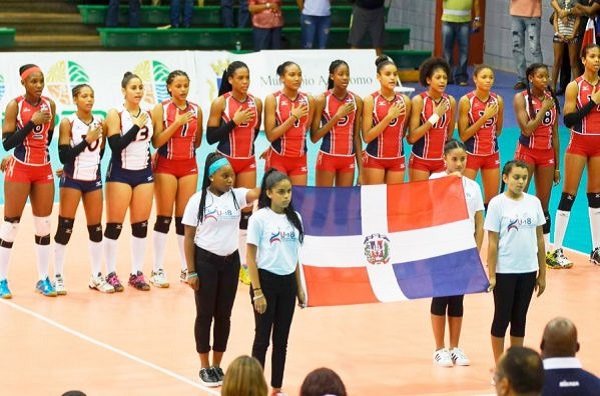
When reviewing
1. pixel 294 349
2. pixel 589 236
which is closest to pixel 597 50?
pixel 589 236

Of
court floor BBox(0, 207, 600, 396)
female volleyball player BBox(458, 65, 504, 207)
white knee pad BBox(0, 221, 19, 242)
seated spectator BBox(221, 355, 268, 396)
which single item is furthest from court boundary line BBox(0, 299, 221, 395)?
female volleyball player BBox(458, 65, 504, 207)

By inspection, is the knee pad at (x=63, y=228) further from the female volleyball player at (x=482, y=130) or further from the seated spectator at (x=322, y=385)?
the seated spectator at (x=322, y=385)

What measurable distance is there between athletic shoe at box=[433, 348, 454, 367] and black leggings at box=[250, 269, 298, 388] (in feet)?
4.90

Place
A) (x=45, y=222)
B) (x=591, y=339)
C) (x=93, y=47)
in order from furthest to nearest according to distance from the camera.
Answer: (x=93, y=47) → (x=45, y=222) → (x=591, y=339)

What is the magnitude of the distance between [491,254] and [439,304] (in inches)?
33.6

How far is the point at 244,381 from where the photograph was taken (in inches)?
227

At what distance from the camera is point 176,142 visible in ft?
38.2

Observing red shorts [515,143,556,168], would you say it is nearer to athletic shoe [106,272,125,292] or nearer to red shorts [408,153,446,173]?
red shorts [408,153,446,173]

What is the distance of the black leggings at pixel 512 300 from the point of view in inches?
355

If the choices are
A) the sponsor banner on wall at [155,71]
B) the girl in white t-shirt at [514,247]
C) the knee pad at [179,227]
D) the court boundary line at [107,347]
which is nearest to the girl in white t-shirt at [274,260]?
the court boundary line at [107,347]

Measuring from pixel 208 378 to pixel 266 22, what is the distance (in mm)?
14115

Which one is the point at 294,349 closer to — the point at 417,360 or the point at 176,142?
the point at 417,360

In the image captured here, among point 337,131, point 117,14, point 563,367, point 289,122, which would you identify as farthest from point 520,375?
point 117,14

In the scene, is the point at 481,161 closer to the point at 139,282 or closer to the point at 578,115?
the point at 578,115
